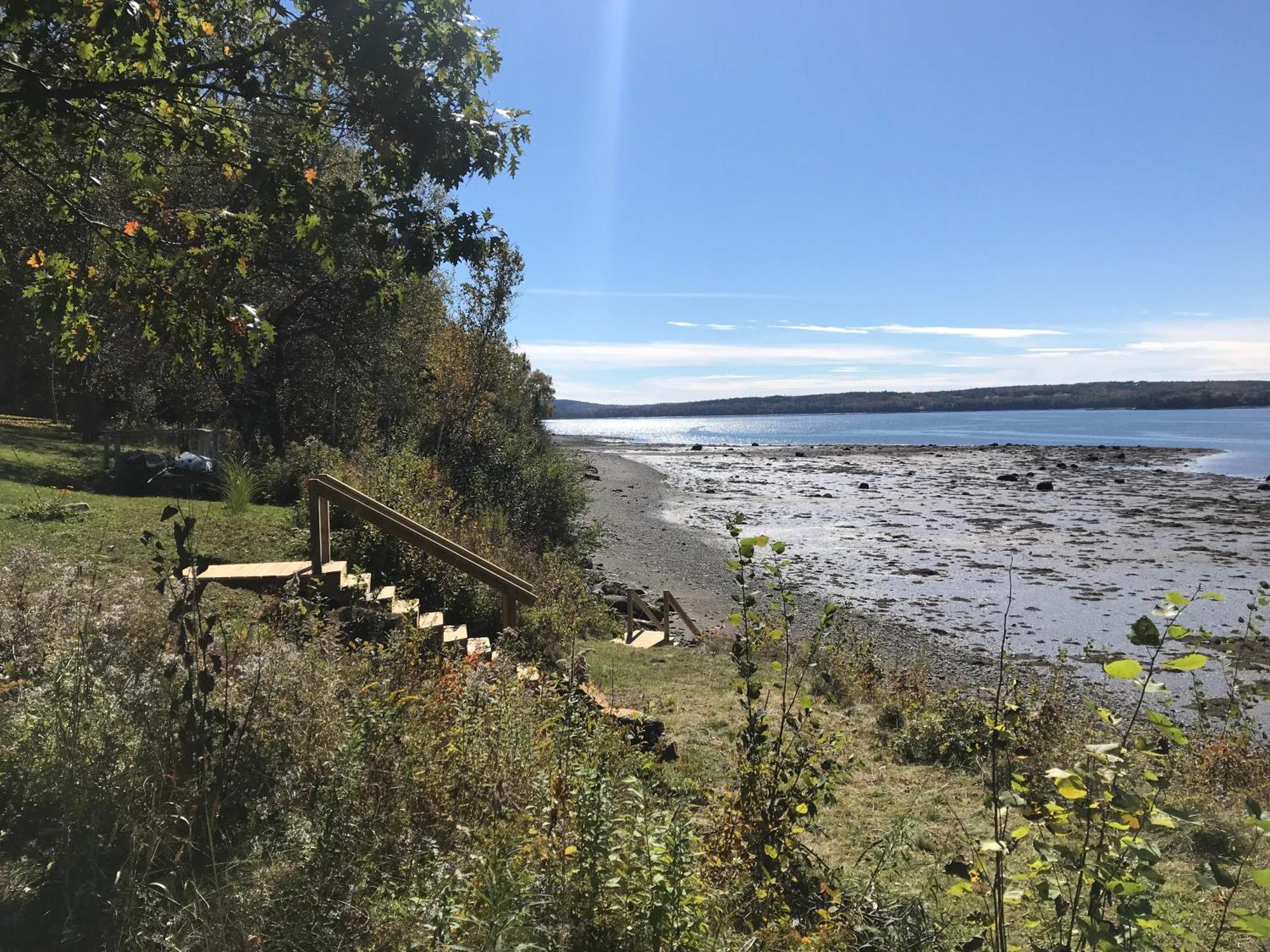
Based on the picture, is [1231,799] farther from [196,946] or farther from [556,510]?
[556,510]

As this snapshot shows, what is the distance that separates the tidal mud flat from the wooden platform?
749cm

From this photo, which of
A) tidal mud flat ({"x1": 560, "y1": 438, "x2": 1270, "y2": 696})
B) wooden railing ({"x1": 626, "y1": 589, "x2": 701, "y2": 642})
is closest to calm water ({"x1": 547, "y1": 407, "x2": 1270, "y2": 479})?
tidal mud flat ({"x1": 560, "y1": 438, "x2": 1270, "y2": 696})

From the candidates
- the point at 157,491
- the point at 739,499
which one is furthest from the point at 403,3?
the point at 739,499

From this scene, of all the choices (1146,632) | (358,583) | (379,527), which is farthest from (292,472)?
(1146,632)

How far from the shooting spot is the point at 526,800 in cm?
412

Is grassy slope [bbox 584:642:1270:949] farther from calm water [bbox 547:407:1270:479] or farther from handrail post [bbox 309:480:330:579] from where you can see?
calm water [bbox 547:407:1270:479]

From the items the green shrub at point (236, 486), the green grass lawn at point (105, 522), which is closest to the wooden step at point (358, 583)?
the green grass lawn at point (105, 522)

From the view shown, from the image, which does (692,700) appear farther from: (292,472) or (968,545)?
(968,545)

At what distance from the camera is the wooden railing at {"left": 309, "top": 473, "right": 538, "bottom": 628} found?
27.1 feet

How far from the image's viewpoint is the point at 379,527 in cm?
849

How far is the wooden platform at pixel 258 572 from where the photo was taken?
7.88 meters

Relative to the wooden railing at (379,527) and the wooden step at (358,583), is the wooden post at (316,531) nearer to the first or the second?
the wooden railing at (379,527)

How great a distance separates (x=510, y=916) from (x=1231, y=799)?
775cm

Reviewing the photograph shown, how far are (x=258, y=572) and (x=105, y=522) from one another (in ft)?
10.1
